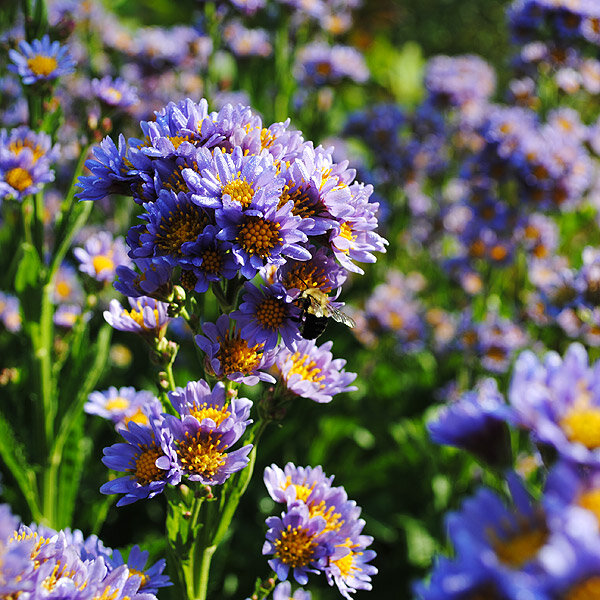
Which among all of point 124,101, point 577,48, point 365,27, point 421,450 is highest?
point 577,48

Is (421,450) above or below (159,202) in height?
below

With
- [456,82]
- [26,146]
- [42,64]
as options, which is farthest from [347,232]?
[456,82]

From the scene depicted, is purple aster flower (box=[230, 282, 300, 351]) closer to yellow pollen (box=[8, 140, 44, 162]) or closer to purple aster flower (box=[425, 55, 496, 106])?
yellow pollen (box=[8, 140, 44, 162])

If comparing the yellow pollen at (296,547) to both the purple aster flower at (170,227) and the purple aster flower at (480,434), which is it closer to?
the purple aster flower at (480,434)

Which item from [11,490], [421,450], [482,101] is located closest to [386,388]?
[421,450]

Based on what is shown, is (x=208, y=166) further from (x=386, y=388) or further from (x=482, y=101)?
(x=482, y=101)

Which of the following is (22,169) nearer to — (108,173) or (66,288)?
(108,173)
